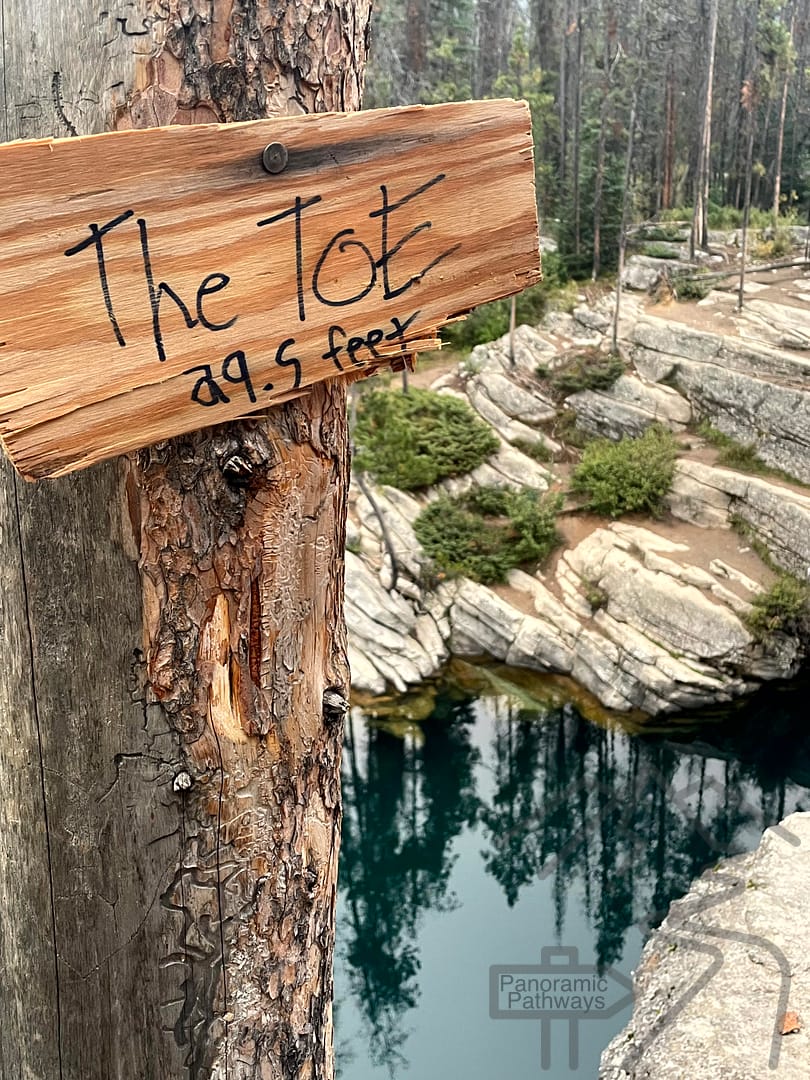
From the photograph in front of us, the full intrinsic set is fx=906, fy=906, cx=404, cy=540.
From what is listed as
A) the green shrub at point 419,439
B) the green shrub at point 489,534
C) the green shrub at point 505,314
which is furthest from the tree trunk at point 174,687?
the green shrub at point 505,314

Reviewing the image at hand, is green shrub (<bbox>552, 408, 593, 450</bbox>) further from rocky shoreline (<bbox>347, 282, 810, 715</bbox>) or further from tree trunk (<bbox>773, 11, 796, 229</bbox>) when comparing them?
tree trunk (<bbox>773, 11, 796, 229</bbox>)

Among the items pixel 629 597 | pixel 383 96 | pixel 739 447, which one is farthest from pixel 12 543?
pixel 383 96

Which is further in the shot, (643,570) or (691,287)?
(691,287)

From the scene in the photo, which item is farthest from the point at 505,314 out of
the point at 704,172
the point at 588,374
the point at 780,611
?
the point at 780,611

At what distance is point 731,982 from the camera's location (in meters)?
4.64

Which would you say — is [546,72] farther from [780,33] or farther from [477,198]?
[477,198]

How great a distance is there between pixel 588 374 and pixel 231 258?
10.6m

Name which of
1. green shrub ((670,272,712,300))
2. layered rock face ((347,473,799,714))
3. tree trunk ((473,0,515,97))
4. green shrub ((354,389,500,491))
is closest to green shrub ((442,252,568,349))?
green shrub ((670,272,712,300))

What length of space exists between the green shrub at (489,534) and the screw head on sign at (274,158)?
8432mm

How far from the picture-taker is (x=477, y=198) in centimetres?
83

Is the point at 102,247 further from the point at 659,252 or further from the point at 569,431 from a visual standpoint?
the point at 659,252

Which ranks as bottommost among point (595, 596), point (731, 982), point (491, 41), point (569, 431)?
point (731, 982)

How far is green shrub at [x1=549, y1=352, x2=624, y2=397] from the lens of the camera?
10859mm

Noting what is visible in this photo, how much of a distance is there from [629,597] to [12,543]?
8129 millimetres
